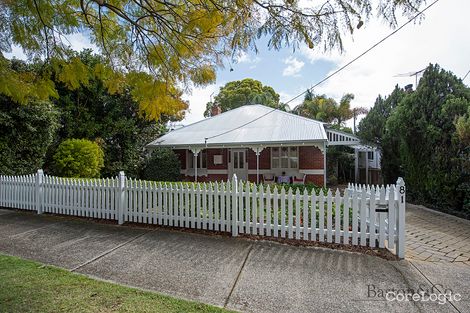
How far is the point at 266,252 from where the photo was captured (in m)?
4.95

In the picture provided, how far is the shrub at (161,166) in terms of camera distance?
673 inches

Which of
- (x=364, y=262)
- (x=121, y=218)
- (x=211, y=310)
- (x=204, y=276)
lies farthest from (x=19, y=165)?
(x=364, y=262)

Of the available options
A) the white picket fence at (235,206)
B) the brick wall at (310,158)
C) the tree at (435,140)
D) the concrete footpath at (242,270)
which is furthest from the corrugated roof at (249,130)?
the concrete footpath at (242,270)

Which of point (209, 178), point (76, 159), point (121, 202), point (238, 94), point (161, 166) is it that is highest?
point (238, 94)

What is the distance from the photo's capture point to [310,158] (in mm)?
15938

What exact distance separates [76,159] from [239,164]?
9.16 m

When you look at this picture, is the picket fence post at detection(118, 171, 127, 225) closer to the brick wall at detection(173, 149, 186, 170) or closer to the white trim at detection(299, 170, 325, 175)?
the white trim at detection(299, 170, 325, 175)

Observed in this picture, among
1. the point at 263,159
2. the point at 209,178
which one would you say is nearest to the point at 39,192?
the point at 209,178

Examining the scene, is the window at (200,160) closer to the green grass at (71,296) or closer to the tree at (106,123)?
the tree at (106,123)

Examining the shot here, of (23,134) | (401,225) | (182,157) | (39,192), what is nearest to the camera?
(401,225)

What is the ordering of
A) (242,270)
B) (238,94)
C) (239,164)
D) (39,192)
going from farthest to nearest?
(238,94) → (239,164) → (39,192) → (242,270)

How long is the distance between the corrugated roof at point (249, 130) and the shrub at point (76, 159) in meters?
5.34

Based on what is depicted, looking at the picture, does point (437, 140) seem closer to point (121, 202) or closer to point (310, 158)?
point (310, 158)

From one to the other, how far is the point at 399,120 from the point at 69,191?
12.3 m
